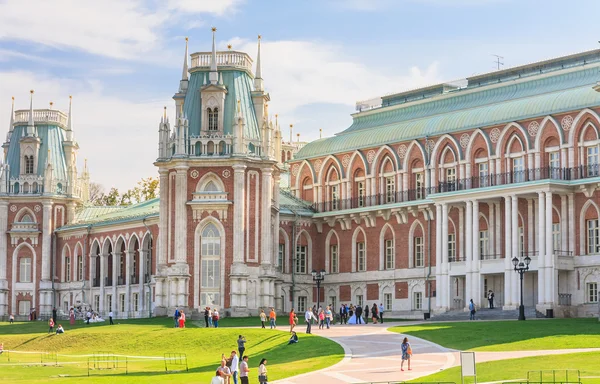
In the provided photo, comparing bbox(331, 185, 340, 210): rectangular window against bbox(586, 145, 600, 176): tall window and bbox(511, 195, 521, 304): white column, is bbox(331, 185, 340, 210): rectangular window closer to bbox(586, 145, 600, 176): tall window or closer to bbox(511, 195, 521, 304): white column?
bbox(511, 195, 521, 304): white column

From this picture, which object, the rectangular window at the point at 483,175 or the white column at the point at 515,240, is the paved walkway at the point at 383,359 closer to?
the white column at the point at 515,240

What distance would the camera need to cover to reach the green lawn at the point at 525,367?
150ft

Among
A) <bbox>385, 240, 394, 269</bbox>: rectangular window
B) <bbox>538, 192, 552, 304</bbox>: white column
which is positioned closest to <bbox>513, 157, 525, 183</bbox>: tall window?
<bbox>538, 192, 552, 304</bbox>: white column

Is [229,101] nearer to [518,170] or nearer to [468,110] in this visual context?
[468,110]

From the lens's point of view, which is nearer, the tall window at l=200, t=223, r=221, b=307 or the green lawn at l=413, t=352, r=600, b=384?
the green lawn at l=413, t=352, r=600, b=384

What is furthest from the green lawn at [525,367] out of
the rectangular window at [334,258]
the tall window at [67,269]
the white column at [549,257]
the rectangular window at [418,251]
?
the tall window at [67,269]

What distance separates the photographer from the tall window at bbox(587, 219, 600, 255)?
3002 inches

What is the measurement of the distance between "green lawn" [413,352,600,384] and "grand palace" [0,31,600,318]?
82.1ft

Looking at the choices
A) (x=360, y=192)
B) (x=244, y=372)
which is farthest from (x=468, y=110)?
(x=244, y=372)

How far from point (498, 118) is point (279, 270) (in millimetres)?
19148

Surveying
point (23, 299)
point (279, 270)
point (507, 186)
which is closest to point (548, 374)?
point (507, 186)

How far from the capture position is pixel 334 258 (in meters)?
94.7

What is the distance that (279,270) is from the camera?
90750mm

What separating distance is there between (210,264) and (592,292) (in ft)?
82.3
